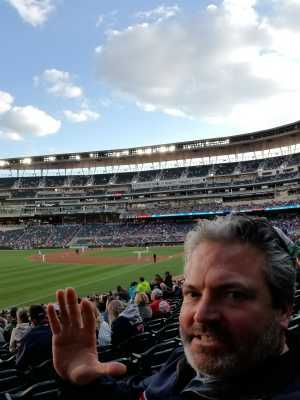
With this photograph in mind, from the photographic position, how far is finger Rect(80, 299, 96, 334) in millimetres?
1834

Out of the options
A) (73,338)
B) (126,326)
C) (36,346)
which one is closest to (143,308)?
(126,326)

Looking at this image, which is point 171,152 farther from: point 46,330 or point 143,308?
point 46,330

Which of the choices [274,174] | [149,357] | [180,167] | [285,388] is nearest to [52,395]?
[149,357]

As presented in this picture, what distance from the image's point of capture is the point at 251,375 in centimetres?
162

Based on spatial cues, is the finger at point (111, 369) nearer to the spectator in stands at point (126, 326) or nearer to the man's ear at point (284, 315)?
the man's ear at point (284, 315)

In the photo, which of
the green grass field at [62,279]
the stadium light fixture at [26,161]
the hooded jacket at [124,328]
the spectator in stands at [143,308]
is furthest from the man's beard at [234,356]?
the stadium light fixture at [26,161]

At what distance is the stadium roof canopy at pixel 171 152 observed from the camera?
80.7 meters

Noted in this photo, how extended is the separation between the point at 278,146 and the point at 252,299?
89377 mm

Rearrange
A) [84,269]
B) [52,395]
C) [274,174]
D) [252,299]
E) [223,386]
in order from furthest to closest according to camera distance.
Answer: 1. [274,174]
2. [84,269]
3. [52,395]
4. [252,299]
5. [223,386]

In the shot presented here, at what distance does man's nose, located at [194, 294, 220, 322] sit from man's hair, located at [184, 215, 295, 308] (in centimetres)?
30

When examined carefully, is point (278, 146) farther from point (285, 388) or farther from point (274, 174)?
point (285, 388)

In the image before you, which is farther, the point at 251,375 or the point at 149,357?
the point at 149,357

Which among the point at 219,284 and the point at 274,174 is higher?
the point at 274,174

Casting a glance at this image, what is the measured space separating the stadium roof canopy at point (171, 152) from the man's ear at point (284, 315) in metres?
77.8
